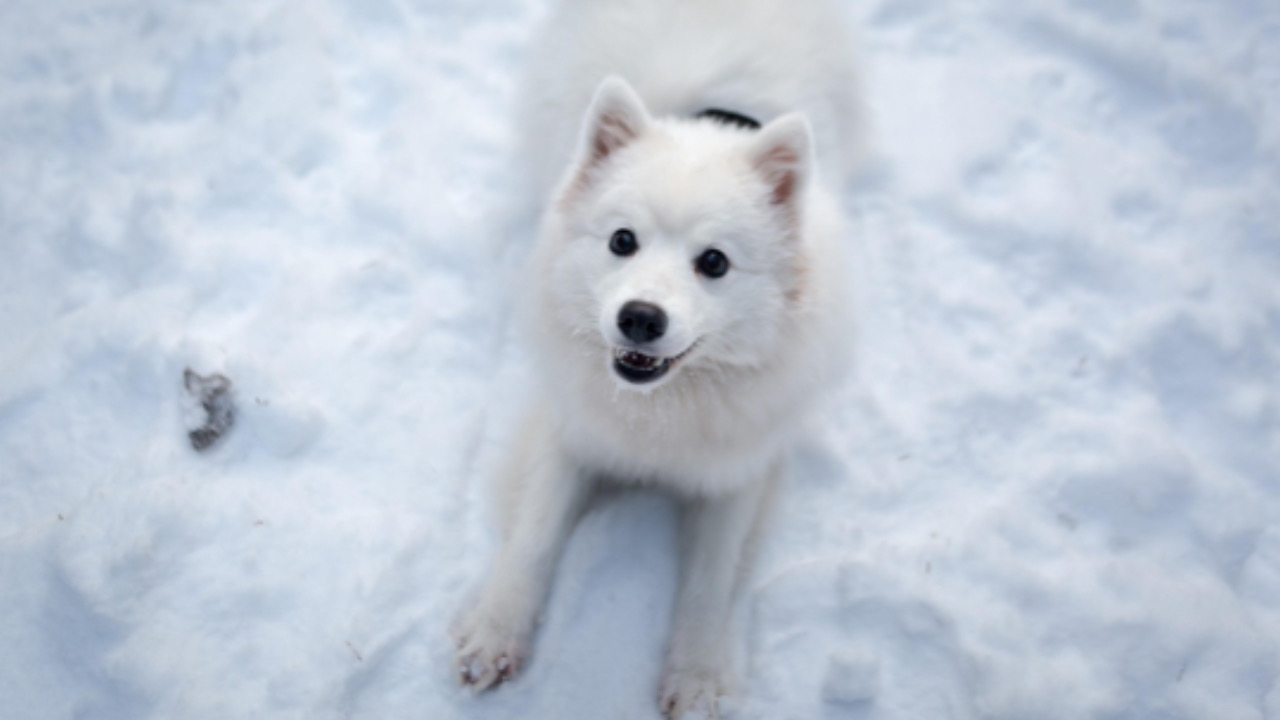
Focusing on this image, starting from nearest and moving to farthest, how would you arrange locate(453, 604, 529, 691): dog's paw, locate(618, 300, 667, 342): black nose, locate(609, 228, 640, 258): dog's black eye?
locate(618, 300, 667, 342): black nose, locate(609, 228, 640, 258): dog's black eye, locate(453, 604, 529, 691): dog's paw

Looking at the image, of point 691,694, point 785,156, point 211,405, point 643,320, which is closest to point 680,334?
point 643,320

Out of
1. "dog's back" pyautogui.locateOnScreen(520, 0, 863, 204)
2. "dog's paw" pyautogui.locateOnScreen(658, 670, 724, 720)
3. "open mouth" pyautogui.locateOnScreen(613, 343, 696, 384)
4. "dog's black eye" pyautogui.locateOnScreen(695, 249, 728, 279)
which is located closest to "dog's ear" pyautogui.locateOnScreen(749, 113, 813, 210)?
"dog's black eye" pyautogui.locateOnScreen(695, 249, 728, 279)

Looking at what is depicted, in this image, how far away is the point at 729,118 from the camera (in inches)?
122

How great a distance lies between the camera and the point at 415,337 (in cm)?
333

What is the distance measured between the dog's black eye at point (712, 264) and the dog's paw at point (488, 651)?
1319mm

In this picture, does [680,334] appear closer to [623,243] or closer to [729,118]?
[623,243]

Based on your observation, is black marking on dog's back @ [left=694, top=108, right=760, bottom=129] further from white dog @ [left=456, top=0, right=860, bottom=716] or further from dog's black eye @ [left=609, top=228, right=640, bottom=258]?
dog's black eye @ [left=609, top=228, right=640, bottom=258]

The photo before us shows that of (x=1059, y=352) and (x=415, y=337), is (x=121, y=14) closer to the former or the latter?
(x=415, y=337)

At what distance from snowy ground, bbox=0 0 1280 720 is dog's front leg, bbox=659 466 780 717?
0.09 m

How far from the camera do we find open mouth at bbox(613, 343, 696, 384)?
2.29 m

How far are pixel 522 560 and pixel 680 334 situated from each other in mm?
1055

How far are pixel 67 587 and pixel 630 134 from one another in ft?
7.59

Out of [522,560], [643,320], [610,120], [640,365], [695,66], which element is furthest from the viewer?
[695,66]

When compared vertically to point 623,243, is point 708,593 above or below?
below
